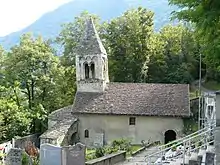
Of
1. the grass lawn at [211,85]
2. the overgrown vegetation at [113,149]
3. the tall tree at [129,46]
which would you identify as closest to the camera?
the overgrown vegetation at [113,149]

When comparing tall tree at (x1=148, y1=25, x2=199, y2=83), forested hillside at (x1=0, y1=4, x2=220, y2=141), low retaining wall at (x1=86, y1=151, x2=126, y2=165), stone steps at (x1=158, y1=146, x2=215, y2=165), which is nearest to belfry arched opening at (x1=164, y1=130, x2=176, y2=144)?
forested hillside at (x1=0, y1=4, x2=220, y2=141)

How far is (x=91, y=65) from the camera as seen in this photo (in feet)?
145

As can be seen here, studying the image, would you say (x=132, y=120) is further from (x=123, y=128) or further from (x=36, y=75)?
(x=36, y=75)

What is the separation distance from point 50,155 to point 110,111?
58.8 feet

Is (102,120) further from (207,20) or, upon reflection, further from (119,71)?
(207,20)

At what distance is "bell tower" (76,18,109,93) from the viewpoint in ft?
143

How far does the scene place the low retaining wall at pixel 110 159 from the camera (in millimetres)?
22531

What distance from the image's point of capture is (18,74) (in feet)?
154

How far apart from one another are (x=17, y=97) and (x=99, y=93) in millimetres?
9122

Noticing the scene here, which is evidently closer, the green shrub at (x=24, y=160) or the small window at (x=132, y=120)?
the green shrub at (x=24, y=160)

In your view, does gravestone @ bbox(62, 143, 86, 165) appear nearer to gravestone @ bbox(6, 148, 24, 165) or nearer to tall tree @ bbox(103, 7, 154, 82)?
gravestone @ bbox(6, 148, 24, 165)

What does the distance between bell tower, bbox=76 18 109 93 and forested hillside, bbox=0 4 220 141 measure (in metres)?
4.82

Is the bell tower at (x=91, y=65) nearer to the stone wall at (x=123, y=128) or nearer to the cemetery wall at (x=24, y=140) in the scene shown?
the stone wall at (x=123, y=128)

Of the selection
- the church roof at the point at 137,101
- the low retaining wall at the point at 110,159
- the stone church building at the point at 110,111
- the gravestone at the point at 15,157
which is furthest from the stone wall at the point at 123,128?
the gravestone at the point at 15,157
